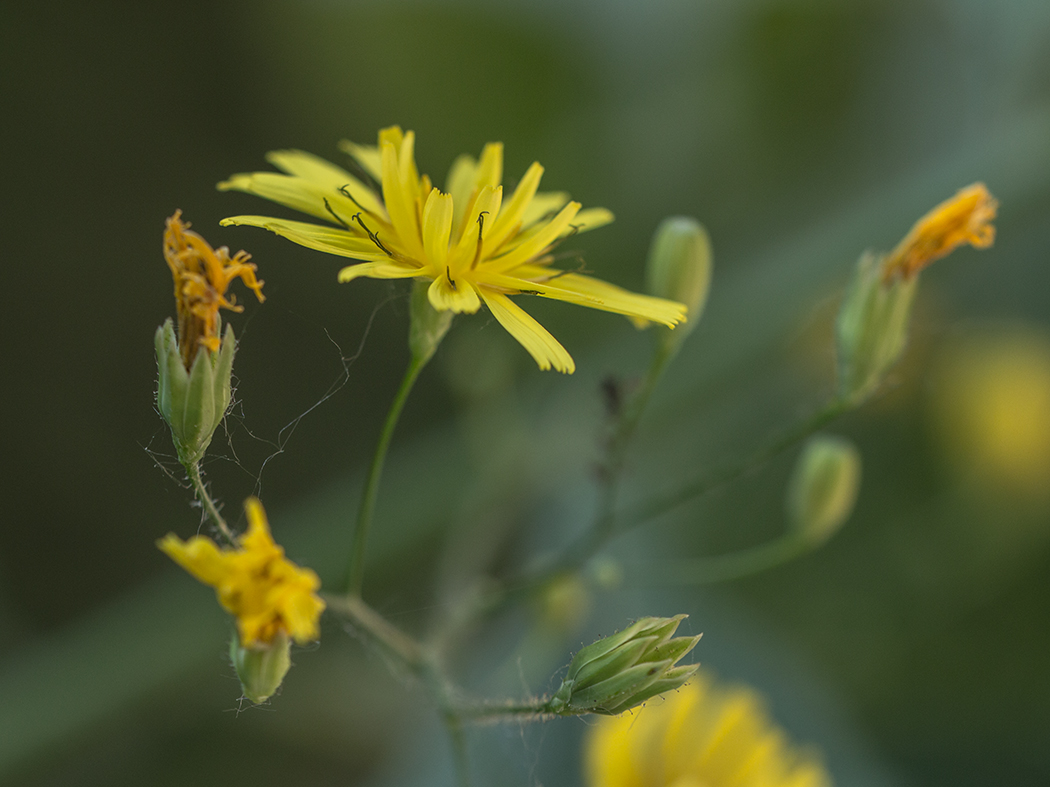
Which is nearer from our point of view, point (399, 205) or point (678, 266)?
point (399, 205)

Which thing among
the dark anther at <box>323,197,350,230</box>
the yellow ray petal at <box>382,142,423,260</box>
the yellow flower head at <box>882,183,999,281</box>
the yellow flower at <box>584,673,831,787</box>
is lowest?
the yellow flower at <box>584,673,831,787</box>

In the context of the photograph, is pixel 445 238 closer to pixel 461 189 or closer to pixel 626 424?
pixel 461 189

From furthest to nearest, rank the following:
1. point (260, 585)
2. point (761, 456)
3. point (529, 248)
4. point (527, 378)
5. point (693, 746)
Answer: point (527, 378)
point (693, 746)
point (761, 456)
point (529, 248)
point (260, 585)

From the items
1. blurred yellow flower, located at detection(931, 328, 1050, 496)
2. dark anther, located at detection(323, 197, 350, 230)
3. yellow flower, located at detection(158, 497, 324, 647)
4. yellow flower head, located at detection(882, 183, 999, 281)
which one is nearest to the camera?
yellow flower, located at detection(158, 497, 324, 647)

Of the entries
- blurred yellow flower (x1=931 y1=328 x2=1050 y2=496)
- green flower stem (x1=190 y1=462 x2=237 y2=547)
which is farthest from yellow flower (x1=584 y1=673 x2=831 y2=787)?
blurred yellow flower (x1=931 y1=328 x2=1050 y2=496)

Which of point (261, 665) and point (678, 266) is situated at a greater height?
point (678, 266)

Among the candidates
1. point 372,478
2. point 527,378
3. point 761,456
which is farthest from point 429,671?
point 527,378

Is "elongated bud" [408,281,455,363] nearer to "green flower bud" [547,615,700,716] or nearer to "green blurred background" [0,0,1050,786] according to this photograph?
"green flower bud" [547,615,700,716]
